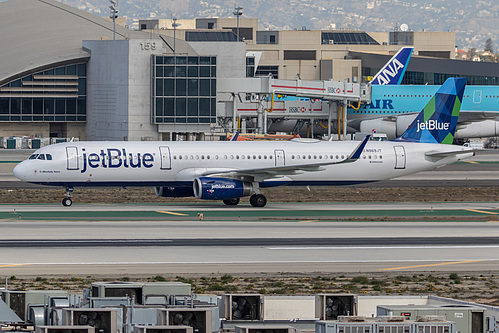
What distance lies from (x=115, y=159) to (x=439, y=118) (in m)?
21.4

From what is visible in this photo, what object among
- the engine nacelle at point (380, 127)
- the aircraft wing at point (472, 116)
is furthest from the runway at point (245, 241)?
the aircraft wing at point (472, 116)

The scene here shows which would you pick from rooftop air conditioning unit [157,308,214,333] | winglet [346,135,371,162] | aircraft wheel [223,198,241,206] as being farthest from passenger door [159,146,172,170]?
rooftop air conditioning unit [157,308,214,333]

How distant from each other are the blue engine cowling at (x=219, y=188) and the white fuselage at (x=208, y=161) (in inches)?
43.8

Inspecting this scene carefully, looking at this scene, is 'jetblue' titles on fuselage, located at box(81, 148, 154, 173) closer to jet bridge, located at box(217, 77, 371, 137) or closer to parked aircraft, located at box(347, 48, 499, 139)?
jet bridge, located at box(217, 77, 371, 137)

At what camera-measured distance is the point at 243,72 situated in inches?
5359

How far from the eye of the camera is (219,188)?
5084 cm

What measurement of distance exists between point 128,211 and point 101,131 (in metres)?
66.9

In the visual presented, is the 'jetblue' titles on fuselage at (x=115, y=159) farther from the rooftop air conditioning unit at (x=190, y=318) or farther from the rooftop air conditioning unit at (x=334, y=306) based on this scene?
the rooftop air conditioning unit at (x=190, y=318)

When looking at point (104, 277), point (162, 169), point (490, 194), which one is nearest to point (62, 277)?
point (104, 277)

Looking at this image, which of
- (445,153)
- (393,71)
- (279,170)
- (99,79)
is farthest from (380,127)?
(279,170)

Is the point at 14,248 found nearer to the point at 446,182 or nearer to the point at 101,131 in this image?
the point at 446,182

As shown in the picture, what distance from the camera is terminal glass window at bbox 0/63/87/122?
117875 mm

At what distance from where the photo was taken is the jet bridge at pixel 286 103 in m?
104

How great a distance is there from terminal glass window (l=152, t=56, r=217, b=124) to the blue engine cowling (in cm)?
5711
